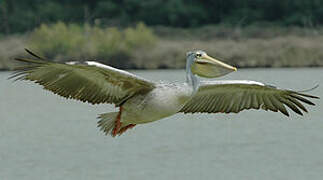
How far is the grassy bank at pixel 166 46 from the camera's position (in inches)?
1184

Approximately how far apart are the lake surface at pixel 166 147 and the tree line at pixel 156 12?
17783 millimetres

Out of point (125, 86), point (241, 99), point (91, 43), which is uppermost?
point (125, 86)

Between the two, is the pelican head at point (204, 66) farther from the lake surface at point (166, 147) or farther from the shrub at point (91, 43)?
the shrub at point (91, 43)

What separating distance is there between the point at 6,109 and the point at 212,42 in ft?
41.9

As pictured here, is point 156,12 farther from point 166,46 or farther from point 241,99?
point 241,99

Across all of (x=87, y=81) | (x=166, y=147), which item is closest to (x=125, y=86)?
(x=87, y=81)

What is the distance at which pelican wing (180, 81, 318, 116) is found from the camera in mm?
8844

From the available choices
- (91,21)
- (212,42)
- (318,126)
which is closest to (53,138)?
(318,126)

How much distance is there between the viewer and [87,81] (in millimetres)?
8172

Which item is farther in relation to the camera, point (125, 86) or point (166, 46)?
point (166, 46)

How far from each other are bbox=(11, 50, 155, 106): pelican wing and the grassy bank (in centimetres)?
2147

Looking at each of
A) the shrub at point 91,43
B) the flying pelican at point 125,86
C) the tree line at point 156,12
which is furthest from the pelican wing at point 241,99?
the tree line at point 156,12

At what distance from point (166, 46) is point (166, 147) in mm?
16852

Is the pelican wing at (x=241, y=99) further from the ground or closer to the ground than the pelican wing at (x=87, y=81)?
closer to the ground
